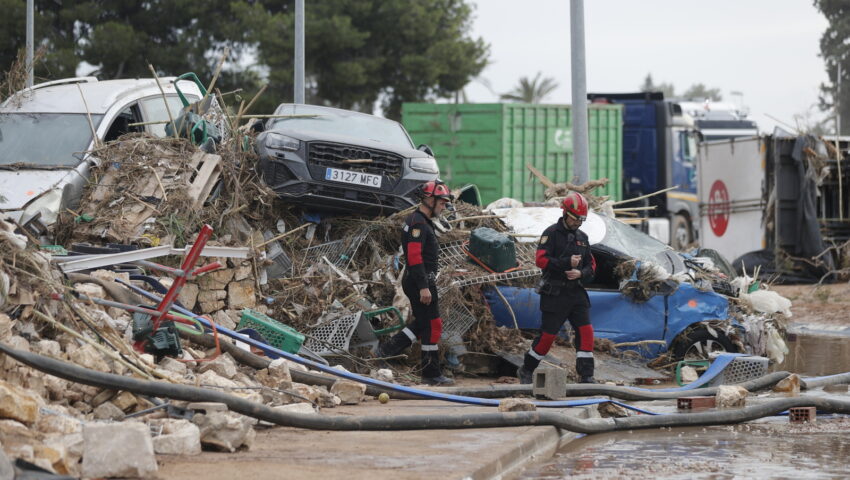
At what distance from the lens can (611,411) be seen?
346 inches

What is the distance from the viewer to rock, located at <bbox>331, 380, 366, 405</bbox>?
8648mm

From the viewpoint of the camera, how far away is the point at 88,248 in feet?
33.6

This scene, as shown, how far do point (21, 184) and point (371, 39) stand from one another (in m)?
30.6

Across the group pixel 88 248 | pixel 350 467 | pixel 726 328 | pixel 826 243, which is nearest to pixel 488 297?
pixel 726 328

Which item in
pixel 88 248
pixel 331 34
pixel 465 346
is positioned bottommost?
pixel 465 346

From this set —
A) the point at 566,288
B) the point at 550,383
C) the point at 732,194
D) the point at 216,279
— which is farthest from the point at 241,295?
the point at 732,194

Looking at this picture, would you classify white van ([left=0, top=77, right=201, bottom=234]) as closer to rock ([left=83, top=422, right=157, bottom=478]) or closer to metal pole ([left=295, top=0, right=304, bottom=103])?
metal pole ([left=295, top=0, right=304, bottom=103])

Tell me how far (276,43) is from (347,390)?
30.4 metres

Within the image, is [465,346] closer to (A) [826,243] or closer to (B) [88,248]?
(B) [88,248]

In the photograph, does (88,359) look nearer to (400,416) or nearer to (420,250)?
(400,416)

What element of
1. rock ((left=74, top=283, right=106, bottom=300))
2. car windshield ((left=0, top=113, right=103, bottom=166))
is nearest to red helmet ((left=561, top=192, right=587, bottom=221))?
rock ((left=74, top=283, right=106, bottom=300))

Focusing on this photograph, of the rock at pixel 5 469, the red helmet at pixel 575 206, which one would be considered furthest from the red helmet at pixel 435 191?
the rock at pixel 5 469

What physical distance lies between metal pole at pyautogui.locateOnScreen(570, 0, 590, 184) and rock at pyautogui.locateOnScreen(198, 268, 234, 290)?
6357 millimetres

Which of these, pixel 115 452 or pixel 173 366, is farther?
pixel 173 366
